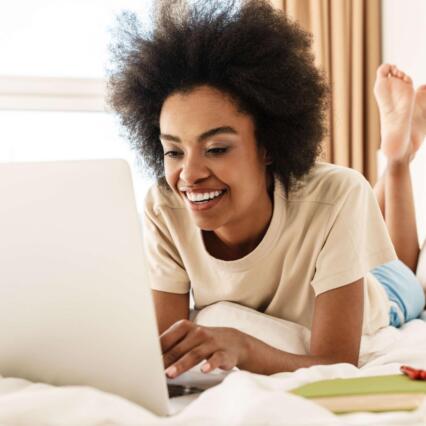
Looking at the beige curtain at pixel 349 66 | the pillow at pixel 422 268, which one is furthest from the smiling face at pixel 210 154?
the beige curtain at pixel 349 66

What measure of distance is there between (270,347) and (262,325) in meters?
0.17

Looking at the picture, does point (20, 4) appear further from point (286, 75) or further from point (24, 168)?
point (24, 168)

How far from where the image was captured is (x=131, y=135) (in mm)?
1637

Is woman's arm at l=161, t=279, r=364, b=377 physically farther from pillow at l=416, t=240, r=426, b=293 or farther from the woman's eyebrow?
pillow at l=416, t=240, r=426, b=293

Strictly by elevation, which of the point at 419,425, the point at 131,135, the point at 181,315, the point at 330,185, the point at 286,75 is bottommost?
the point at 181,315

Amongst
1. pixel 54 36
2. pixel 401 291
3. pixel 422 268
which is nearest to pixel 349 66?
pixel 54 36

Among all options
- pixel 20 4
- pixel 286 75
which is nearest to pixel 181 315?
pixel 286 75

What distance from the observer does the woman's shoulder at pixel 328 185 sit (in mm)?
1477

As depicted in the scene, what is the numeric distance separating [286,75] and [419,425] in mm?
888

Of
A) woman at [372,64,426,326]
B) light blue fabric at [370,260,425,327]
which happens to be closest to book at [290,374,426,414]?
light blue fabric at [370,260,425,327]

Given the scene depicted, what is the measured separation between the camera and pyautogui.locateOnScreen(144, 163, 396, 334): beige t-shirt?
1.45 meters

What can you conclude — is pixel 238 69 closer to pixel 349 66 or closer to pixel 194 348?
pixel 194 348

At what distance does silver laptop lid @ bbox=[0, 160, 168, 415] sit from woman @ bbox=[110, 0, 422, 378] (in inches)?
18.4

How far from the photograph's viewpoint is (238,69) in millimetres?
1408
